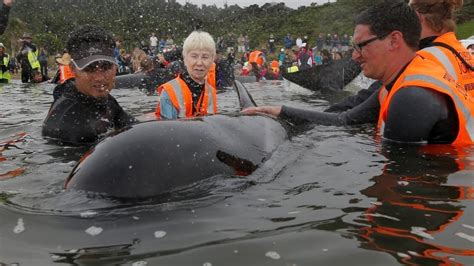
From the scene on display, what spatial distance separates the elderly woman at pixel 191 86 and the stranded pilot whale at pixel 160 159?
8.18 ft

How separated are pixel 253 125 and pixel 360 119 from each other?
2349 millimetres

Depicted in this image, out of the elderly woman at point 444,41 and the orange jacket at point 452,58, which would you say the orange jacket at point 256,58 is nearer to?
the elderly woman at point 444,41

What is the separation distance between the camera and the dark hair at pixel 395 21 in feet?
14.8

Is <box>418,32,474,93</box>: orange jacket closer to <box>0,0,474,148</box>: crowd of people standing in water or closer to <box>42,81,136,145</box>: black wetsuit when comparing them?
<box>0,0,474,148</box>: crowd of people standing in water

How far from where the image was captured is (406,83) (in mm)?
4227

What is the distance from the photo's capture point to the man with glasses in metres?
4.17

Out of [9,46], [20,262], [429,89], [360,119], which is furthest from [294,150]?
[9,46]

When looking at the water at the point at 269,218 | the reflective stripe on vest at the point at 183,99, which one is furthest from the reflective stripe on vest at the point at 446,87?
the reflective stripe on vest at the point at 183,99

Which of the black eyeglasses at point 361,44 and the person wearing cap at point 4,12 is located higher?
the person wearing cap at point 4,12

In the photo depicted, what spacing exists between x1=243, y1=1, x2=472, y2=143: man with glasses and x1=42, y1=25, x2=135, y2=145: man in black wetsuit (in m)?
1.44

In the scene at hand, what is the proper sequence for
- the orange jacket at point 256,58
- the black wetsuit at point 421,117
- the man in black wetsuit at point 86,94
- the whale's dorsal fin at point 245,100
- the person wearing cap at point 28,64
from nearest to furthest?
the black wetsuit at point 421,117
the man in black wetsuit at point 86,94
the whale's dorsal fin at point 245,100
the person wearing cap at point 28,64
the orange jacket at point 256,58

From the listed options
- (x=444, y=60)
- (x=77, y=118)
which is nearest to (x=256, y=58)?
(x=77, y=118)

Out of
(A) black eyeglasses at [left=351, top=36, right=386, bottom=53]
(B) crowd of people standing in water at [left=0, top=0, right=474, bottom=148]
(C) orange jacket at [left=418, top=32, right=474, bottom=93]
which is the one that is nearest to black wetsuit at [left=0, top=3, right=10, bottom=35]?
(B) crowd of people standing in water at [left=0, top=0, right=474, bottom=148]

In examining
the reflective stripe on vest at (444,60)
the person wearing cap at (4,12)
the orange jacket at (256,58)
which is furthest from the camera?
the orange jacket at (256,58)
